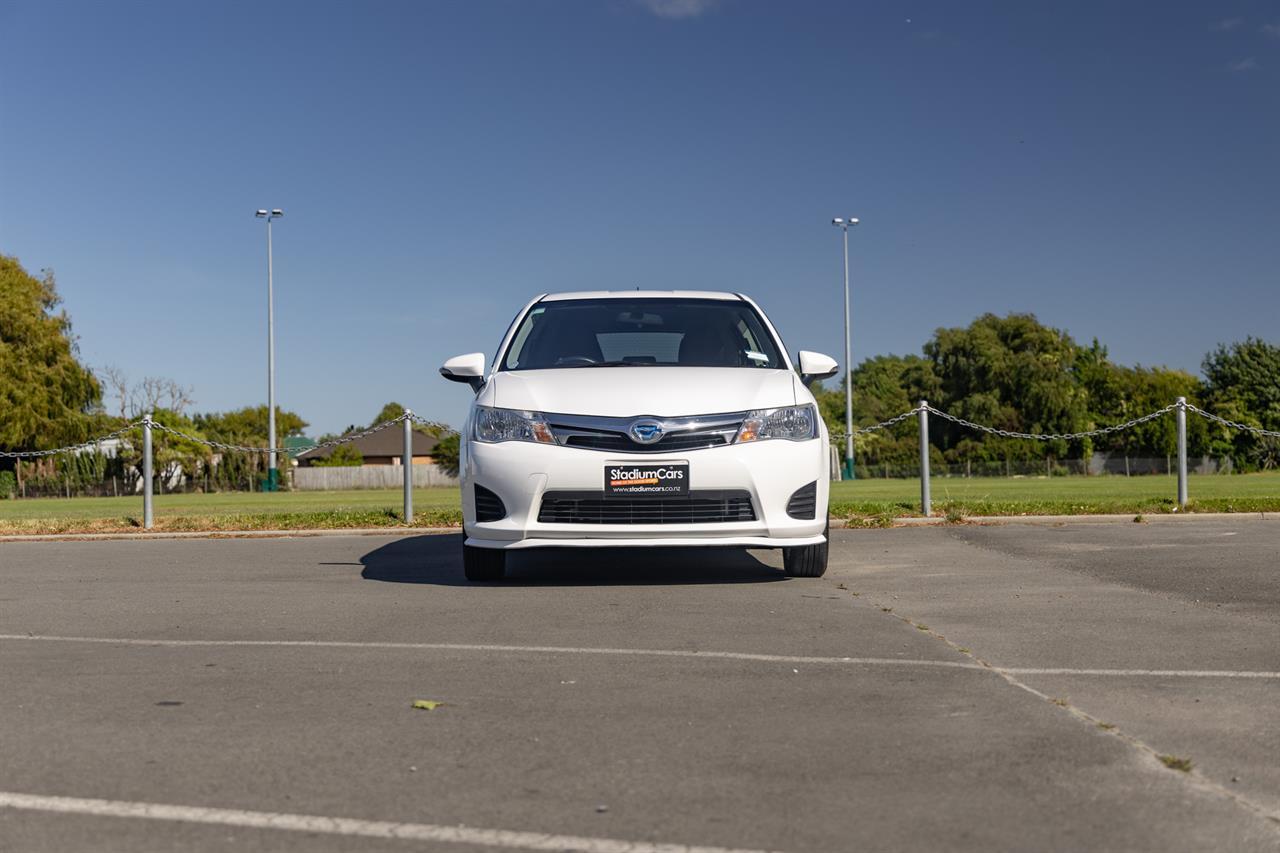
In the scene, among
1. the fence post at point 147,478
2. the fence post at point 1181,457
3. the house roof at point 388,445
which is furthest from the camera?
the house roof at point 388,445

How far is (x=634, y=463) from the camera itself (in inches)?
312

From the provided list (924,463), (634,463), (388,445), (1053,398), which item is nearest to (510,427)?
(634,463)

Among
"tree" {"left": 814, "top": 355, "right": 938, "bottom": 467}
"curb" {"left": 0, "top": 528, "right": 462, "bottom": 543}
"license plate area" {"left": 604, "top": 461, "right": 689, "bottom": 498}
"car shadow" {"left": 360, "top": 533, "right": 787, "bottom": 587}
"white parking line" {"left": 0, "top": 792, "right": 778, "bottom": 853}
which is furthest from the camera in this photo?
"tree" {"left": 814, "top": 355, "right": 938, "bottom": 467}

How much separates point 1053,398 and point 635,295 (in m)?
75.4

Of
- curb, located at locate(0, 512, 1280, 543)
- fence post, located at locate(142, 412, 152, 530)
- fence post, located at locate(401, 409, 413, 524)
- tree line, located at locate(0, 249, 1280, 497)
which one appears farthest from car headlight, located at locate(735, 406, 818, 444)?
tree line, located at locate(0, 249, 1280, 497)

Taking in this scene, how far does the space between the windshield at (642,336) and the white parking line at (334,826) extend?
5.79 m

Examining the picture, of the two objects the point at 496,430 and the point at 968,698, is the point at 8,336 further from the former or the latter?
the point at 968,698

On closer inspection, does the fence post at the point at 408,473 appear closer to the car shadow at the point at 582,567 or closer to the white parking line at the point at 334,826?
the car shadow at the point at 582,567

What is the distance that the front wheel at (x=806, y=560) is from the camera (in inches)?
345

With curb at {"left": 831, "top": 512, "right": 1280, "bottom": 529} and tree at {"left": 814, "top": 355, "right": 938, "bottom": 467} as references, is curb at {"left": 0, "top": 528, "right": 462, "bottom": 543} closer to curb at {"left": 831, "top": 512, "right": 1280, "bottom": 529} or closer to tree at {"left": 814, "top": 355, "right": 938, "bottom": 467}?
curb at {"left": 831, "top": 512, "right": 1280, "bottom": 529}

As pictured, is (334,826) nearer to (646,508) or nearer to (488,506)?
(646,508)

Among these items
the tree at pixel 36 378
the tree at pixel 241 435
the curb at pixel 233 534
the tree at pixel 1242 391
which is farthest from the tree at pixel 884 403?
the curb at pixel 233 534

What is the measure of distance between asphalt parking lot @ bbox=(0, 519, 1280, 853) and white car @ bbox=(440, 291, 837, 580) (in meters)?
0.40

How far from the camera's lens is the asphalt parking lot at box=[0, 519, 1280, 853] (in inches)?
128
